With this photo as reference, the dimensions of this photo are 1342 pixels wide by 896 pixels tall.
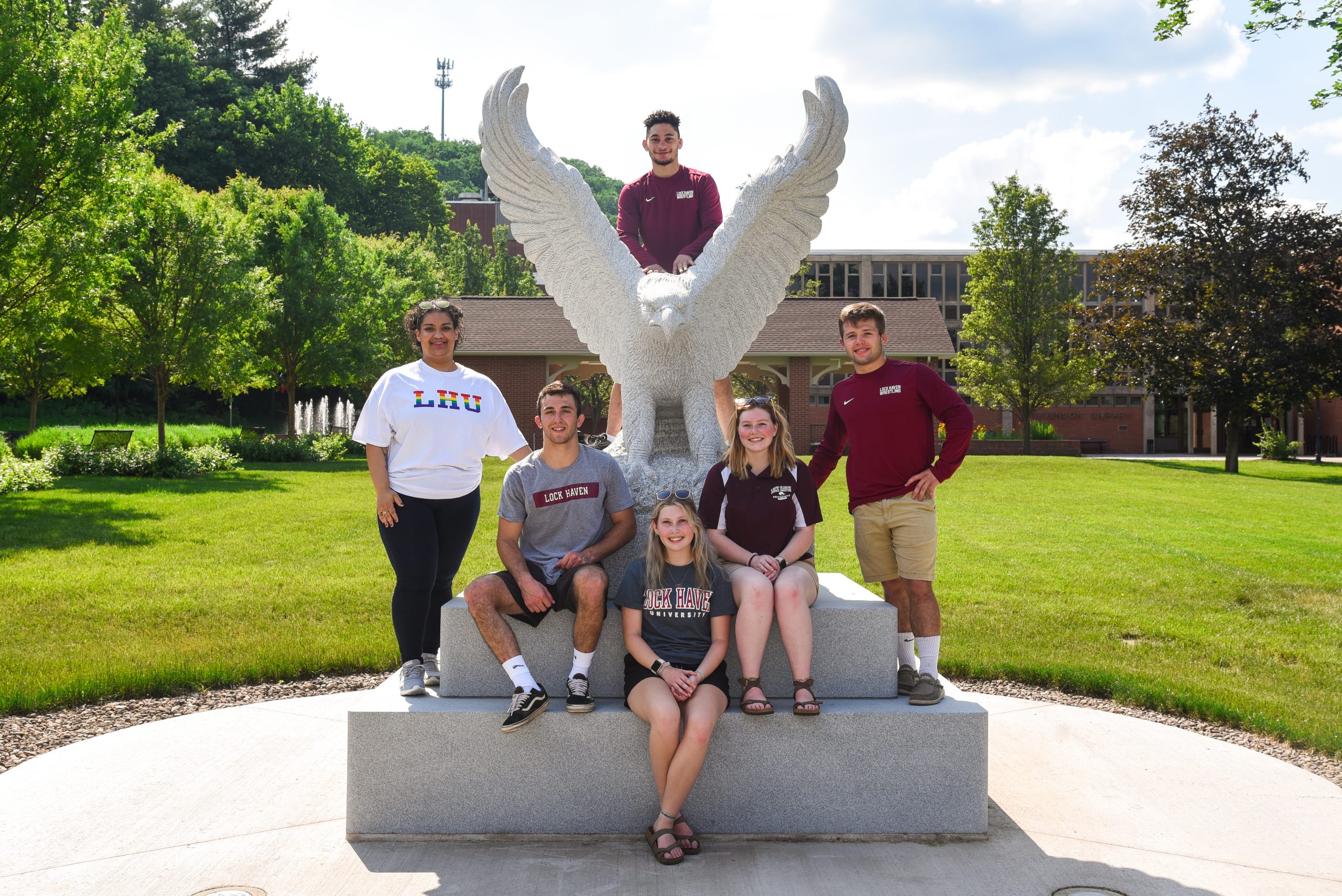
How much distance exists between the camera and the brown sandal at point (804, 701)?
3.34 metres

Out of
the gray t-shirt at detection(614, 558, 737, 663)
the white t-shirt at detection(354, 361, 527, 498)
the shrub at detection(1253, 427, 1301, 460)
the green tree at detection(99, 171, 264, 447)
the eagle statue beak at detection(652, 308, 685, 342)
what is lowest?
the shrub at detection(1253, 427, 1301, 460)

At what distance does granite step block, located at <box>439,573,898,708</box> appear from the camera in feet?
12.0

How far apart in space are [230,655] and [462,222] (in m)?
56.0

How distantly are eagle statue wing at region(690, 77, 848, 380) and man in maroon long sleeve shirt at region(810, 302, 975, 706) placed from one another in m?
0.93

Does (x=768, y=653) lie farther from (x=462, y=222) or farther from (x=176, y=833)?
(x=462, y=222)

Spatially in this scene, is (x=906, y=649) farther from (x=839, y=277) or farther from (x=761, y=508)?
(x=839, y=277)

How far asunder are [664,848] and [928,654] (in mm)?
1278

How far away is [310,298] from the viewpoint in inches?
936

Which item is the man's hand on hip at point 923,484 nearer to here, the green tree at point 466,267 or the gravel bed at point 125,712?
the gravel bed at point 125,712

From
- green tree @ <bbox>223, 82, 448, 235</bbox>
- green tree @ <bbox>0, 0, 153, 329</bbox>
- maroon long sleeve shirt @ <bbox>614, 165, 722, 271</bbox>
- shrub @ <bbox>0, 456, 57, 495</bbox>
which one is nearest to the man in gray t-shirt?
maroon long sleeve shirt @ <bbox>614, 165, 722, 271</bbox>

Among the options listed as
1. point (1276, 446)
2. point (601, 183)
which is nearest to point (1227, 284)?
point (1276, 446)

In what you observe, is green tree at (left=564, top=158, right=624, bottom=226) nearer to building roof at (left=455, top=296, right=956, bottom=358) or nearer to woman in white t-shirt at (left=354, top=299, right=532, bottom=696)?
building roof at (left=455, top=296, right=956, bottom=358)

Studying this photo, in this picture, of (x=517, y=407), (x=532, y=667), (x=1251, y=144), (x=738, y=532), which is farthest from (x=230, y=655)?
(x=1251, y=144)

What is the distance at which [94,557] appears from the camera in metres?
9.06
